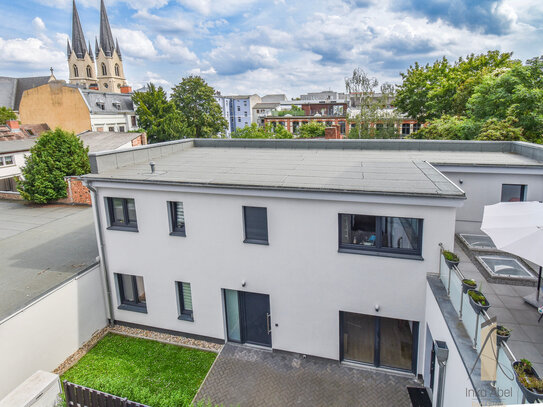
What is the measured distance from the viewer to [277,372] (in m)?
10.1

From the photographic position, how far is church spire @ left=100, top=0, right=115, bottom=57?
9875 centimetres

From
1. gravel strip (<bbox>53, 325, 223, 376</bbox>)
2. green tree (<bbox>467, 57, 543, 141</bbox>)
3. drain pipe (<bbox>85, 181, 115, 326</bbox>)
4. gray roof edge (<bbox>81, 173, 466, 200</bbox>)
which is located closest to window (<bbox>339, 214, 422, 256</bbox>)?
gray roof edge (<bbox>81, 173, 466, 200</bbox>)

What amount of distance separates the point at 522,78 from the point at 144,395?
21931 mm

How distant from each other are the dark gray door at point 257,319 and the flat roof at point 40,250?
5649 millimetres

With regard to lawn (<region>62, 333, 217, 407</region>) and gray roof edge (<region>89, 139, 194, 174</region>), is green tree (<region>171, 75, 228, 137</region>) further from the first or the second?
lawn (<region>62, 333, 217, 407</region>)

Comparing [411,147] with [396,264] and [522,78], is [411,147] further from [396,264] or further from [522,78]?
[522,78]

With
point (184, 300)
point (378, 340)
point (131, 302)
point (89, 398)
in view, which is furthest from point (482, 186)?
point (131, 302)

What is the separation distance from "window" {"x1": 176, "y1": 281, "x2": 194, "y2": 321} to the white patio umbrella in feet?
28.7

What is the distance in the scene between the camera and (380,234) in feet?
30.1

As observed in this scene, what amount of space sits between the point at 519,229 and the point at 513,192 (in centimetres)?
556

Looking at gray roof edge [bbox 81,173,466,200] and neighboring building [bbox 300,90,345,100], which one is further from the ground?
neighboring building [bbox 300,90,345,100]

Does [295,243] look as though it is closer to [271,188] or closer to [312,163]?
[271,188]

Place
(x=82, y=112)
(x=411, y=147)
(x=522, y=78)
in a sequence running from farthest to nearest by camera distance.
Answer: (x=82, y=112), (x=522, y=78), (x=411, y=147)

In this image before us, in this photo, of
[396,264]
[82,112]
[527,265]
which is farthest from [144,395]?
[82,112]
